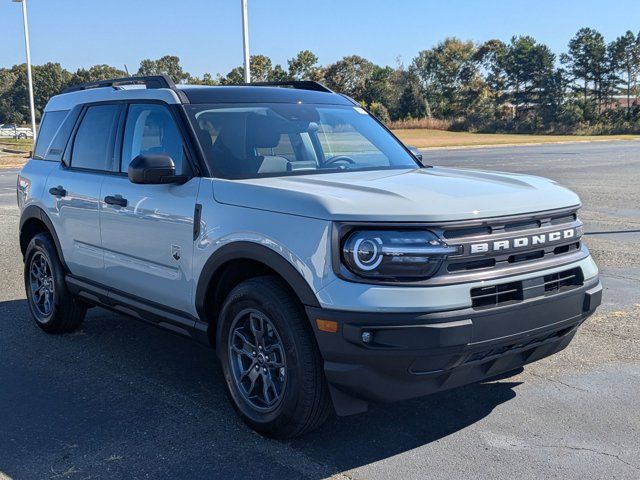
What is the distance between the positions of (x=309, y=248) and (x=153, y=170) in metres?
1.27

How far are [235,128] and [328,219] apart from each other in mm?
1499

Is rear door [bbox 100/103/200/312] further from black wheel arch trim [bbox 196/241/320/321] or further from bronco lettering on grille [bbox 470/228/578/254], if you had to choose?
bronco lettering on grille [bbox 470/228/578/254]

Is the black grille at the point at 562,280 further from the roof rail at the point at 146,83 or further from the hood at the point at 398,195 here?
the roof rail at the point at 146,83

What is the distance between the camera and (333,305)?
338 cm

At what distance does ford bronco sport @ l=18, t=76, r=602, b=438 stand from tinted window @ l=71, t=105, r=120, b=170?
18 millimetres

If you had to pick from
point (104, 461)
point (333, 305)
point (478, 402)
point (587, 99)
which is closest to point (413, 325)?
point (333, 305)

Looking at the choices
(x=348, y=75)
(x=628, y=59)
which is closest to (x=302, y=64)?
(x=348, y=75)

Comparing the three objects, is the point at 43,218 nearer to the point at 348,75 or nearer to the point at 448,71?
the point at 348,75

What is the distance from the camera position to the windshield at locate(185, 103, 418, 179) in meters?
4.50

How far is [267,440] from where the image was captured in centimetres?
392

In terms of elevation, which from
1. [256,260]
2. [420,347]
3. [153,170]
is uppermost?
[153,170]

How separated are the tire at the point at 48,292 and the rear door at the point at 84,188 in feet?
0.76

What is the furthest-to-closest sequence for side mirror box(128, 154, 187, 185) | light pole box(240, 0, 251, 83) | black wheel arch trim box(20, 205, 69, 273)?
light pole box(240, 0, 251, 83) < black wheel arch trim box(20, 205, 69, 273) < side mirror box(128, 154, 187, 185)

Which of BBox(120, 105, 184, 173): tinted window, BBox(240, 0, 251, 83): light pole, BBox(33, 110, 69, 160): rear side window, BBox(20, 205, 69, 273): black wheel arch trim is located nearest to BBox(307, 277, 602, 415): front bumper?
BBox(120, 105, 184, 173): tinted window
